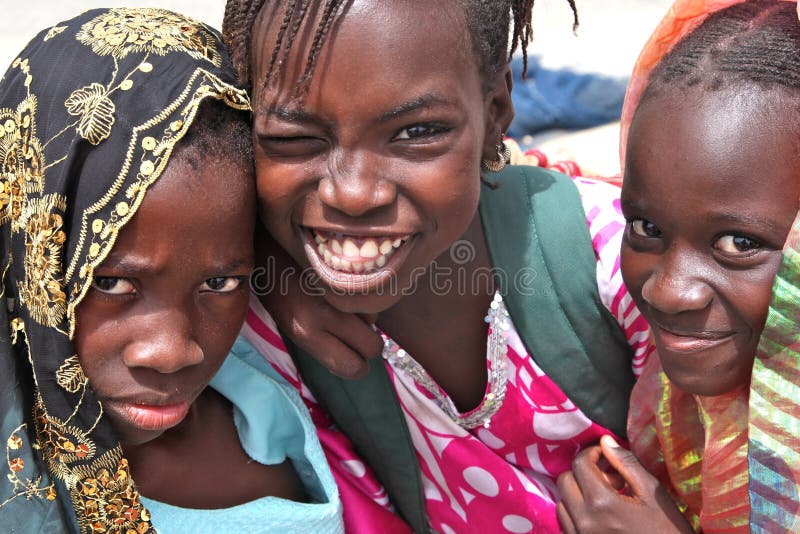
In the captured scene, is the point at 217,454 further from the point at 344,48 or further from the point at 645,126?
the point at 645,126

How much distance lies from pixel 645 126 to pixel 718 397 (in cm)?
47

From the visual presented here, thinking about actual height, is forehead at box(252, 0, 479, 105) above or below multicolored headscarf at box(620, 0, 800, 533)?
above

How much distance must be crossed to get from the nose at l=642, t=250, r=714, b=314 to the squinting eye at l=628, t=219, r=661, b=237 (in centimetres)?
6

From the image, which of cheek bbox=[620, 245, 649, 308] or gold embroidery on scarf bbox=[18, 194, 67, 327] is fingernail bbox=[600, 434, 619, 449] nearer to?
cheek bbox=[620, 245, 649, 308]

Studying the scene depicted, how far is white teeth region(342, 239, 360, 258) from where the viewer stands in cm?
162

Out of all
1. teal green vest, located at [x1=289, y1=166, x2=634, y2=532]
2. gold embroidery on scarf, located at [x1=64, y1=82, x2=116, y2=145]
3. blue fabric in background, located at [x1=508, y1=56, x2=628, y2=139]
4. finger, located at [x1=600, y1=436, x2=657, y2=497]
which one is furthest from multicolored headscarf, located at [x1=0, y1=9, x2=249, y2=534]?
blue fabric in background, located at [x1=508, y1=56, x2=628, y2=139]

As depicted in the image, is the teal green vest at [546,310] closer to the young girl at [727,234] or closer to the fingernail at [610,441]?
the fingernail at [610,441]

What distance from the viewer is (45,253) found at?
1486mm

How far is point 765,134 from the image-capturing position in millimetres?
1369

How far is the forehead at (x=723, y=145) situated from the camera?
4.47ft

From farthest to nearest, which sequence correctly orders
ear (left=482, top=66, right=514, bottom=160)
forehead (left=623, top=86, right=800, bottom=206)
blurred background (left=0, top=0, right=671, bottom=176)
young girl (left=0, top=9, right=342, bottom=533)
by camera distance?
blurred background (left=0, top=0, right=671, bottom=176)
ear (left=482, top=66, right=514, bottom=160)
young girl (left=0, top=9, right=342, bottom=533)
forehead (left=623, top=86, right=800, bottom=206)

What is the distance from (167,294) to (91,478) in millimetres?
374

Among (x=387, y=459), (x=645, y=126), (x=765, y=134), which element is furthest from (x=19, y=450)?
(x=765, y=134)

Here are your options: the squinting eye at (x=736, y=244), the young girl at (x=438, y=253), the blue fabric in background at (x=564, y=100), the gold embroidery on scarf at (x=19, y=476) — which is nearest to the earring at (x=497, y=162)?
the young girl at (x=438, y=253)
